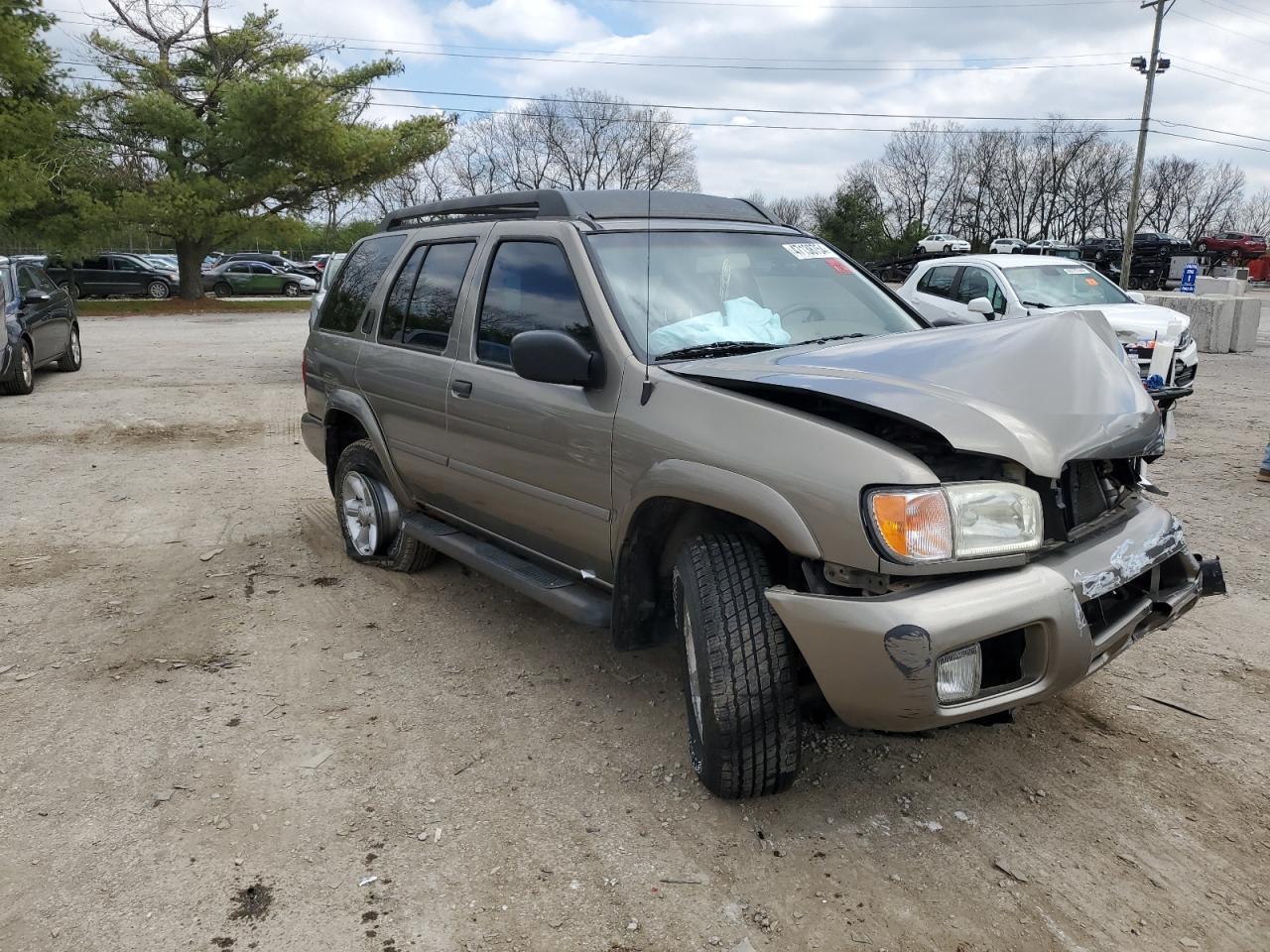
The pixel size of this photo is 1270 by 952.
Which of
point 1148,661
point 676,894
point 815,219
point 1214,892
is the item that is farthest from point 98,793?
point 815,219

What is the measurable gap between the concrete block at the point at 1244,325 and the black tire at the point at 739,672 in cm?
1748

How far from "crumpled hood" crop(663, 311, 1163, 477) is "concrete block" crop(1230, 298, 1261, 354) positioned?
16.3m

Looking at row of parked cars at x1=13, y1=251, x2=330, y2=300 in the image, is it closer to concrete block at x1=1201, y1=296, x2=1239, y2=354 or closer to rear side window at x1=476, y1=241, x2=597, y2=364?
concrete block at x1=1201, y1=296, x2=1239, y2=354

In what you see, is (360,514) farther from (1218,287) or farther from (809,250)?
(1218,287)

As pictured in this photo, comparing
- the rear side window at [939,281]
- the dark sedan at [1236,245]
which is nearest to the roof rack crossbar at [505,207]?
the rear side window at [939,281]

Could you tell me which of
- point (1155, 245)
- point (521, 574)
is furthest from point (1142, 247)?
point (521, 574)

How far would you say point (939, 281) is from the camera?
40.1 feet

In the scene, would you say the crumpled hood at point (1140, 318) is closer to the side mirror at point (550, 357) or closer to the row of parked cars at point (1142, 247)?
the side mirror at point (550, 357)

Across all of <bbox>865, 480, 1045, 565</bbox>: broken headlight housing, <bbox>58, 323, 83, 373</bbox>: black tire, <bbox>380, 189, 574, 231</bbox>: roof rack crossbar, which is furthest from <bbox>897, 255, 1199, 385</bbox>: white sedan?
<bbox>58, 323, 83, 373</bbox>: black tire

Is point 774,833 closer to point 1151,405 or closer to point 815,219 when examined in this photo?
point 1151,405

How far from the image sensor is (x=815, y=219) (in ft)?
181

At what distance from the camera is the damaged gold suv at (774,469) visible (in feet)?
8.46

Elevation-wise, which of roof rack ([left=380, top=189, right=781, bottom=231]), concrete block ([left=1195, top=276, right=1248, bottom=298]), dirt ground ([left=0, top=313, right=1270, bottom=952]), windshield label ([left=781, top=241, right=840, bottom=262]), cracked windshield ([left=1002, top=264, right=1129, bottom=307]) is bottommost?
dirt ground ([left=0, top=313, right=1270, bottom=952])

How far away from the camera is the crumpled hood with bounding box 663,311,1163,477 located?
2611mm
